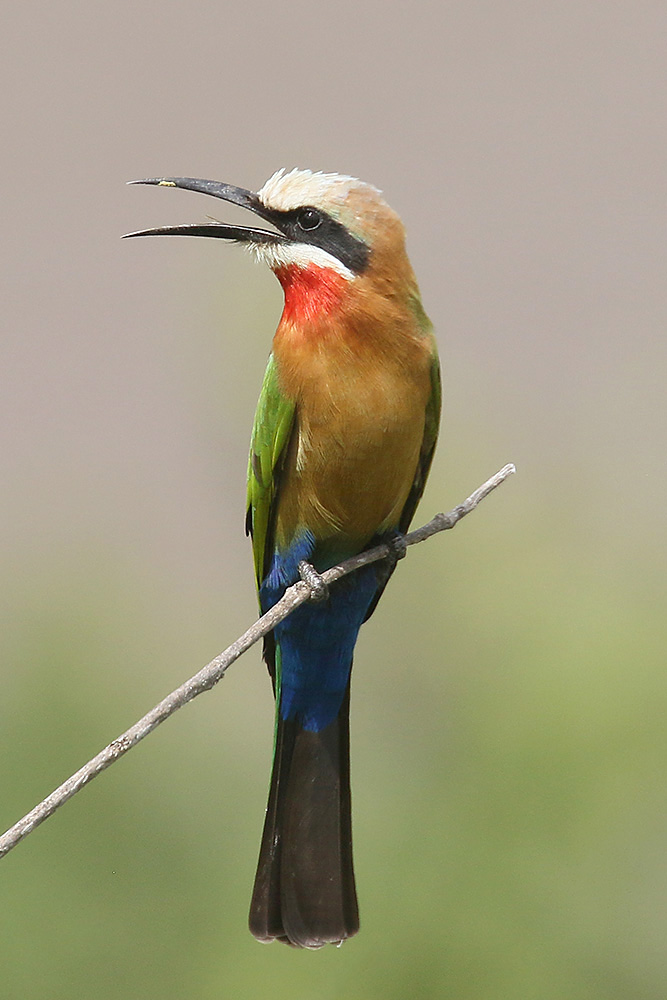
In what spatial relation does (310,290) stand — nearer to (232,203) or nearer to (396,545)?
(232,203)

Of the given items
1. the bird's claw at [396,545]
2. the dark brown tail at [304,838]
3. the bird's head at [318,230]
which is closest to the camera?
the bird's head at [318,230]

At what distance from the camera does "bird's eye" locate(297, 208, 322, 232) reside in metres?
3.11

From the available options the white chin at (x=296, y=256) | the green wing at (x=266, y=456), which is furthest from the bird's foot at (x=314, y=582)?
the white chin at (x=296, y=256)

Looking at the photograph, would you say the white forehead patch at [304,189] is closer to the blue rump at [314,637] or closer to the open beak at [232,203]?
the open beak at [232,203]

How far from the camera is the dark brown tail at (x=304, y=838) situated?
3730mm

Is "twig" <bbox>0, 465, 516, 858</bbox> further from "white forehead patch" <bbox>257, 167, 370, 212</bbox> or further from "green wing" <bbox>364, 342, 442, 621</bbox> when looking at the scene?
"white forehead patch" <bbox>257, 167, 370, 212</bbox>

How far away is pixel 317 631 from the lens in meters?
3.56

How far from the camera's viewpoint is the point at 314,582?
10.8 feet

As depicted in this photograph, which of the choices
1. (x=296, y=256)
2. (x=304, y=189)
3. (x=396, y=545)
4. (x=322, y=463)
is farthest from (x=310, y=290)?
(x=396, y=545)

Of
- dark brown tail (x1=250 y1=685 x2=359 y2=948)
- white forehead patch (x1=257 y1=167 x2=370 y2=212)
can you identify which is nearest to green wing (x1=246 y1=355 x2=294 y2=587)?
white forehead patch (x1=257 y1=167 x2=370 y2=212)

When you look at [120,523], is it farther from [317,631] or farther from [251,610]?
[317,631]

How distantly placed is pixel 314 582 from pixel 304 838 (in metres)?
0.91

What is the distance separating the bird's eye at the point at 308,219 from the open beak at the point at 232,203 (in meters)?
0.05

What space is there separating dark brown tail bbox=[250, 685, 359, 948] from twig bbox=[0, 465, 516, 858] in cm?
60
